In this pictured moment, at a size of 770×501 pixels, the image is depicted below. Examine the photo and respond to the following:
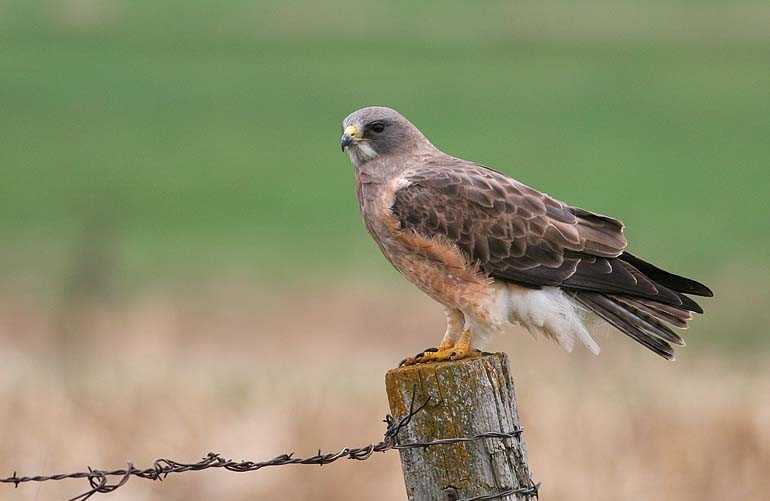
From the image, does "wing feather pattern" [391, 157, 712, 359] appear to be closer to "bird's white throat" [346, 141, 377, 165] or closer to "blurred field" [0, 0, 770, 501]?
"bird's white throat" [346, 141, 377, 165]

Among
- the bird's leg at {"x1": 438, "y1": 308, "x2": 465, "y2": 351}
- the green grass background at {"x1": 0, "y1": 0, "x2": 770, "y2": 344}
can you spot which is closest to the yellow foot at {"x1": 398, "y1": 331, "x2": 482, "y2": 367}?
the bird's leg at {"x1": 438, "y1": 308, "x2": 465, "y2": 351}

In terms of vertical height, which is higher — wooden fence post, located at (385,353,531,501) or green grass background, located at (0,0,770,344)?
green grass background, located at (0,0,770,344)

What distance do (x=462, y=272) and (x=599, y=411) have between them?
9.73ft

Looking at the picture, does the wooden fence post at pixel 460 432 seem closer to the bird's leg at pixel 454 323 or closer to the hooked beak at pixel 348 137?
the bird's leg at pixel 454 323

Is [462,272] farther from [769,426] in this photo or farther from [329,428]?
[769,426]

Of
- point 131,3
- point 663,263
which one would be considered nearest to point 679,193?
point 663,263

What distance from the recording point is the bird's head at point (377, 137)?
683 cm

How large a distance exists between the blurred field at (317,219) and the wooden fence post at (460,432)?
12.2 ft

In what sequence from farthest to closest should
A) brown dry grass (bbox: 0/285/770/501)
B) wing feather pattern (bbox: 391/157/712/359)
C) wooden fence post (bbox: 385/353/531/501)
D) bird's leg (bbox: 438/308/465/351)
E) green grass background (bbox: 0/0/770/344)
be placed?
green grass background (bbox: 0/0/770/344) < brown dry grass (bbox: 0/285/770/501) < bird's leg (bbox: 438/308/465/351) < wing feather pattern (bbox: 391/157/712/359) < wooden fence post (bbox: 385/353/531/501)

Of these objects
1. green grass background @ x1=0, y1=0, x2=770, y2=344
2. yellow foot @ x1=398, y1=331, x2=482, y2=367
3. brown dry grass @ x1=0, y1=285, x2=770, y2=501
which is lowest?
yellow foot @ x1=398, y1=331, x2=482, y2=367

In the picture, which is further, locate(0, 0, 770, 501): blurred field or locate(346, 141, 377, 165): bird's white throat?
locate(0, 0, 770, 501): blurred field

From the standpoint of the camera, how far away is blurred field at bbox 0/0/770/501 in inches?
338

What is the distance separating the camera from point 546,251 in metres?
6.14

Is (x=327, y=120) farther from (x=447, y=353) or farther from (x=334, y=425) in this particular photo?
(x=447, y=353)
